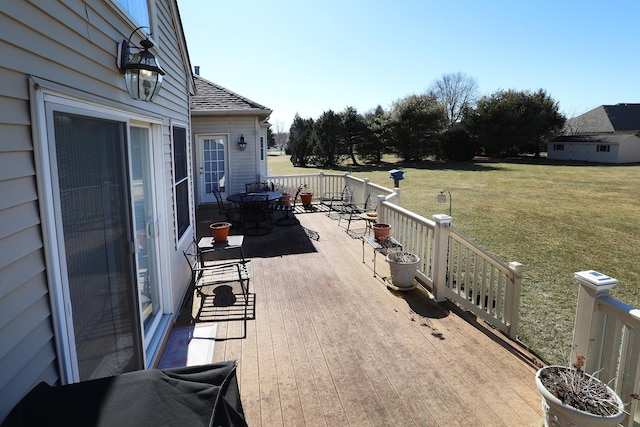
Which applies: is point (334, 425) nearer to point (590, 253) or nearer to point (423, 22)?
point (590, 253)

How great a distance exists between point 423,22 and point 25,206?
1374 cm

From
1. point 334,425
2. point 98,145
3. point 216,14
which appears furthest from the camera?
point 216,14

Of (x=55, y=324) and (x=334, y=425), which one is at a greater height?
(x=55, y=324)

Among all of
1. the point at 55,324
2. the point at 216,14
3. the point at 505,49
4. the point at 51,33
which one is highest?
the point at 505,49

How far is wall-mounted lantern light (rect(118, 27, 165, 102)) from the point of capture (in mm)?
2533

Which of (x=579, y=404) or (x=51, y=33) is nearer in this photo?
(x=51, y=33)

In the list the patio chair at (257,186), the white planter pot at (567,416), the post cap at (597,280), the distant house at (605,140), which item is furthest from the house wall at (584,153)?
the white planter pot at (567,416)

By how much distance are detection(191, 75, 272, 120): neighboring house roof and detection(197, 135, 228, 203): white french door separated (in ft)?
2.67

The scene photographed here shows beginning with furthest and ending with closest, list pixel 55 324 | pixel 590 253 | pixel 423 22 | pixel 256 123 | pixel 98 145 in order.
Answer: pixel 423 22 < pixel 256 123 < pixel 590 253 < pixel 98 145 < pixel 55 324

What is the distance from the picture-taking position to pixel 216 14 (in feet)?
22.8

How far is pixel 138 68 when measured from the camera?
101 inches

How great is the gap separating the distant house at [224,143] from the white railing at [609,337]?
28.1ft

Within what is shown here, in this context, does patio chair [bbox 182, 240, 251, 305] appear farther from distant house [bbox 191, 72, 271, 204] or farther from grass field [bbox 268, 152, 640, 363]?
distant house [bbox 191, 72, 271, 204]

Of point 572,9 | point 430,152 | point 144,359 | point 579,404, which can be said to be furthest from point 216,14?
point 430,152
